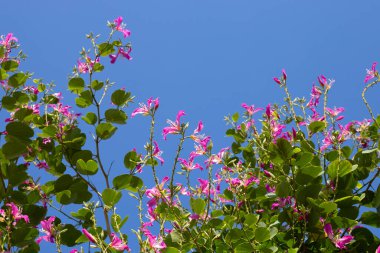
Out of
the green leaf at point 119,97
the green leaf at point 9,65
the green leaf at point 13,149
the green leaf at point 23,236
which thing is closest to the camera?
the green leaf at point 23,236

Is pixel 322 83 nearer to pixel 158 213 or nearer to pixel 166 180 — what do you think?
pixel 166 180

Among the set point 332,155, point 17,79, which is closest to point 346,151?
point 332,155

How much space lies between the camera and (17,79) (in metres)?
2.79

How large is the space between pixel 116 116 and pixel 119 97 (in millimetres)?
101

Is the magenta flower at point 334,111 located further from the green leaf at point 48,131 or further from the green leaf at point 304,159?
the green leaf at point 48,131

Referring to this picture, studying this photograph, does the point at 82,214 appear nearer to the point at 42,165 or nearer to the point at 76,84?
the point at 42,165

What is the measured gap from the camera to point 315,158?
7.27 ft

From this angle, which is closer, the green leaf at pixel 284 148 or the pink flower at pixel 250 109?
the green leaf at pixel 284 148

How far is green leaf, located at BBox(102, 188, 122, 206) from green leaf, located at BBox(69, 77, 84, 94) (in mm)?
913

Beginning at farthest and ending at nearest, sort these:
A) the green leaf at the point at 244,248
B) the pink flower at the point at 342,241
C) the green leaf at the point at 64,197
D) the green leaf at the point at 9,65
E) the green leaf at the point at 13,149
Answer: the green leaf at the point at 9,65 → the green leaf at the point at 13,149 → the green leaf at the point at 64,197 → the pink flower at the point at 342,241 → the green leaf at the point at 244,248

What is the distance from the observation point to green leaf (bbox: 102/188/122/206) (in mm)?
1855

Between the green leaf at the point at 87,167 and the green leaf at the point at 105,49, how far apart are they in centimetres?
79

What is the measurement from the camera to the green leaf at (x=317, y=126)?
2.39 metres

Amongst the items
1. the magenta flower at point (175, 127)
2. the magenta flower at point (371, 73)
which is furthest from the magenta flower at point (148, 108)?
the magenta flower at point (371, 73)
